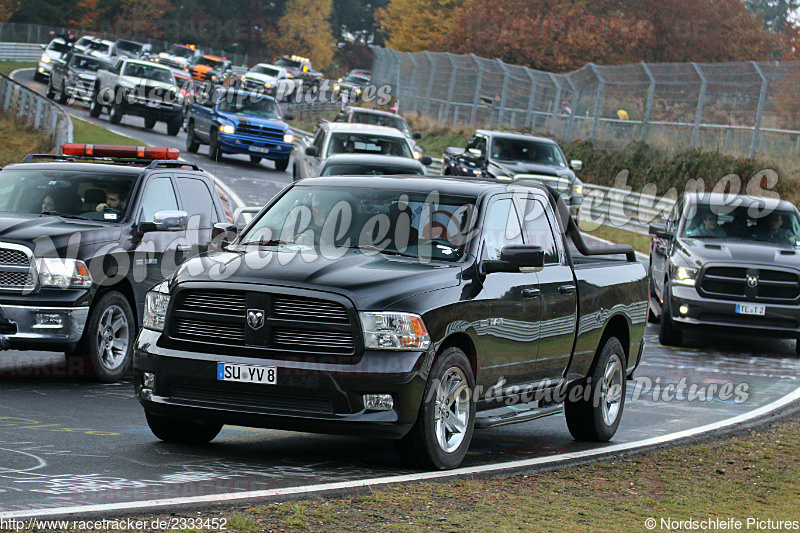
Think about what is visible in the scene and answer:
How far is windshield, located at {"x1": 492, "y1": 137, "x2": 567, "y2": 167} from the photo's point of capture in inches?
1211

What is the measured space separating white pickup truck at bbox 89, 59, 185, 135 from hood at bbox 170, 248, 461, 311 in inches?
1304

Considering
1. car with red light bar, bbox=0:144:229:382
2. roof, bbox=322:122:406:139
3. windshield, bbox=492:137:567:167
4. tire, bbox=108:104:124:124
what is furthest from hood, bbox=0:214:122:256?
tire, bbox=108:104:124:124

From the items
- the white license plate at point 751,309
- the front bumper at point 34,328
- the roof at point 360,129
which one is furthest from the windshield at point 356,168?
the front bumper at point 34,328

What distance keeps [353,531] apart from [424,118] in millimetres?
54039

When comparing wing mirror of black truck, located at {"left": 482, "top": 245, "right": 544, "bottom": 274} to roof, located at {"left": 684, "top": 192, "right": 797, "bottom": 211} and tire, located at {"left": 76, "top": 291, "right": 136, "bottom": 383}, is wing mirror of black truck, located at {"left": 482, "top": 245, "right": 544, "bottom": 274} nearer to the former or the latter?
tire, located at {"left": 76, "top": 291, "right": 136, "bottom": 383}

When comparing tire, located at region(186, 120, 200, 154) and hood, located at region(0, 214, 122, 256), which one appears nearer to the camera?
Result: hood, located at region(0, 214, 122, 256)

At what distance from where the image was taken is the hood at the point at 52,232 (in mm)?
11602

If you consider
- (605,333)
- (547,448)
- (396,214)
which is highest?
(396,214)

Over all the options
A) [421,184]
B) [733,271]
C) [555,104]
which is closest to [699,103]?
[555,104]

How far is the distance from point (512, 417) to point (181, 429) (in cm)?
231

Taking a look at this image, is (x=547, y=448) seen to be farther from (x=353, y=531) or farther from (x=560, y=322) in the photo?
(x=353, y=531)

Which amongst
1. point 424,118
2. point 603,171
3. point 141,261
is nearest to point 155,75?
point 603,171

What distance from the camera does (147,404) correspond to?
8.42 metres

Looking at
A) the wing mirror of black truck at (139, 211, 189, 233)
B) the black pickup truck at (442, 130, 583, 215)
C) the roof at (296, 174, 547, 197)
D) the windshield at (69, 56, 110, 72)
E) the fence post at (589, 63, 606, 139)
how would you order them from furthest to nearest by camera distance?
the windshield at (69, 56, 110, 72), the fence post at (589, 63, 606, 139), the black pickup truck at (442, 130, 583, 215), the wing mirror of black truck at (139, 211, 189, 233), the roof at (296, 174, 547, 197)
